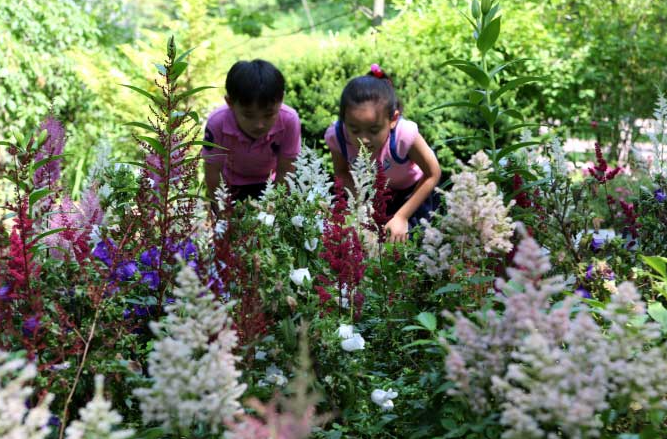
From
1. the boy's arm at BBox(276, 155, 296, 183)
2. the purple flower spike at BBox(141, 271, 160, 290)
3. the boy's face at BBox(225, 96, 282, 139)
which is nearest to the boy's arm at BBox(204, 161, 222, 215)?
the boy's face at BBox(225, 96, 282, 139)

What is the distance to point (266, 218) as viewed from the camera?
254 centimetres

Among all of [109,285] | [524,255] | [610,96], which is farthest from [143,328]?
[610,96]

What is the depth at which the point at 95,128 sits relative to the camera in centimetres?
888

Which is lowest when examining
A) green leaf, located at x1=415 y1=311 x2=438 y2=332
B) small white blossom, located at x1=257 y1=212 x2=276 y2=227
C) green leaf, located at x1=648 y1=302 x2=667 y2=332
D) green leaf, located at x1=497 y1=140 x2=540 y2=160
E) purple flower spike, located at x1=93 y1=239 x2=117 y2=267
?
green leaf, located at x1=648 y1=302 x2=667 y2=332

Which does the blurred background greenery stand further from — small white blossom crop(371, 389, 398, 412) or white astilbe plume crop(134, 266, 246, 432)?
white astilbe plume crop(134, 266, 246, 432)

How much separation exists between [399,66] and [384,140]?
2.61 metres

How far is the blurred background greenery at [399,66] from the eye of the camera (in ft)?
22.9

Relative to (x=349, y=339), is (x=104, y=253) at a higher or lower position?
higher

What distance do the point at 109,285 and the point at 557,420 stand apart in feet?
4.00

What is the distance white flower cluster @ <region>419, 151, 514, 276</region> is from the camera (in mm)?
1954

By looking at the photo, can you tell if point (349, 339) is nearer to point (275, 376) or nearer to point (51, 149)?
point (275, 376)

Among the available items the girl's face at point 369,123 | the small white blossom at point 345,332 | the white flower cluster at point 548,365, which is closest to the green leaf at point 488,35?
the small white blossom at point 345,332

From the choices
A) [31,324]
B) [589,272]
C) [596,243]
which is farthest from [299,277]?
[596,243]

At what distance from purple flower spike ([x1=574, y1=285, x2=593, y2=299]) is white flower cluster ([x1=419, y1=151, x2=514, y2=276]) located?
395 millimetres
